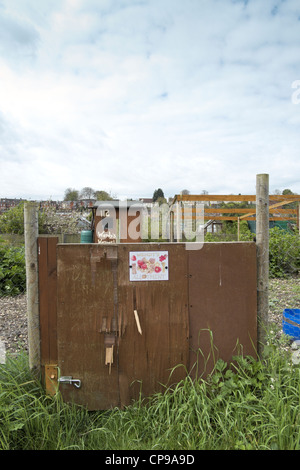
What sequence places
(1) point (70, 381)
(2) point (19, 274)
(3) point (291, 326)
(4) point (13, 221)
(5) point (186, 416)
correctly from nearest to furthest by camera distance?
(5) point (186, 416) → (1) point (70, 381) → (3) point (291, 326) → (2) point (19, 274) → (4) point (13, 221)

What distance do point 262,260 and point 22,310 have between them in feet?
13.3

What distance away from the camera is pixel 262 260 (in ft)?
7.73

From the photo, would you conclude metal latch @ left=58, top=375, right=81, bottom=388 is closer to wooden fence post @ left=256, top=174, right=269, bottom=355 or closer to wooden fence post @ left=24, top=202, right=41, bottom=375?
wooden fence post @ left=24, top=202, right=41, bottom=375

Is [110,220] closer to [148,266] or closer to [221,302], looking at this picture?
[148,266]

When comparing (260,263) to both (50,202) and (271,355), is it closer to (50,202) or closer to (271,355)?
(271,355)

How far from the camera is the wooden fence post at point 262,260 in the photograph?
235 centimetres

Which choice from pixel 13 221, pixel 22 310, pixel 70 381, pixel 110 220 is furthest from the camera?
pixel 13 221

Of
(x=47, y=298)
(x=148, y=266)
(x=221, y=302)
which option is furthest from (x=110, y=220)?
(x=221, y=302)

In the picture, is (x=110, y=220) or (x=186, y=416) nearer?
(x=186, y=416)

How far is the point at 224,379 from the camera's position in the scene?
2.25 m

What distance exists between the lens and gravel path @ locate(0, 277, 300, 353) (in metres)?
3.63

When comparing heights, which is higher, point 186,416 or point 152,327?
point 152,327

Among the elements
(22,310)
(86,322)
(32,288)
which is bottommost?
(22,310)
